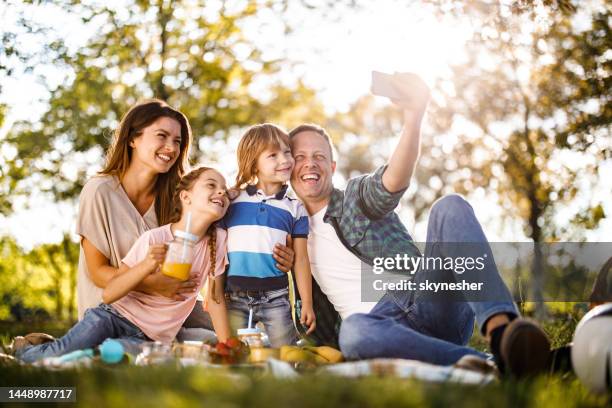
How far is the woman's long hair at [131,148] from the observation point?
4.50 meters

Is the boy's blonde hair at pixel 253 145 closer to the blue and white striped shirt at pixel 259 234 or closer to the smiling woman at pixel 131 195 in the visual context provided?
the blue and white striped shirt at pixel 259 234

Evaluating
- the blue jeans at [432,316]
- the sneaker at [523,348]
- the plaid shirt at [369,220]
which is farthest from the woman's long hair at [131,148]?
the sneaker at [523,348]

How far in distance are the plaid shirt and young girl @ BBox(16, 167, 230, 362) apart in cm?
66

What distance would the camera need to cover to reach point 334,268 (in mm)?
3994

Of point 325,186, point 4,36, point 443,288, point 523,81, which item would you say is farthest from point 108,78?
point 443,288

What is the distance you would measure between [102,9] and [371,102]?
1114cm

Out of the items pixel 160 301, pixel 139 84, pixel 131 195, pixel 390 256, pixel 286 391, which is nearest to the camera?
pixel 286 391

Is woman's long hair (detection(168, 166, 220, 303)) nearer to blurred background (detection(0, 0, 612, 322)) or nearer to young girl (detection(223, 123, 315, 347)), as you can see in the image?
young girl (detection(223, 123, 315, 347))

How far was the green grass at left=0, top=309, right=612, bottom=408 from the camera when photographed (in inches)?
81.0

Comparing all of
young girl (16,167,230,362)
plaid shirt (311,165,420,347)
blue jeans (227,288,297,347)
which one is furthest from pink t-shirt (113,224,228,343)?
plaid shirt (311,165,420,347)

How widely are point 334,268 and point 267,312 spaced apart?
456 millimetres

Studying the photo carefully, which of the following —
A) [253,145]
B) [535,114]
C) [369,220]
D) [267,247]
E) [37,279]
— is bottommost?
[37,279]

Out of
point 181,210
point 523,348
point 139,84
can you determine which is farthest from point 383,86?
point 139,84

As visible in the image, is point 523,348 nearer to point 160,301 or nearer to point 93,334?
point 160,301
